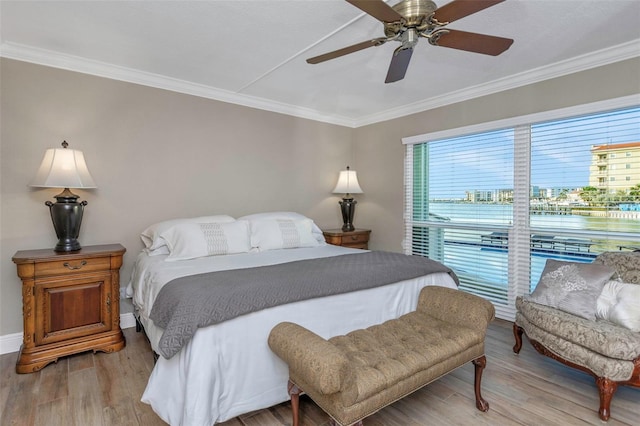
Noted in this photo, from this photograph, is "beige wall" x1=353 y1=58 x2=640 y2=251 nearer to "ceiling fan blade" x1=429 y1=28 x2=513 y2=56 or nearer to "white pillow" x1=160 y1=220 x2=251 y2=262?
"ceiling fan blade" x1=429 y1=28 x2=513 y2=56

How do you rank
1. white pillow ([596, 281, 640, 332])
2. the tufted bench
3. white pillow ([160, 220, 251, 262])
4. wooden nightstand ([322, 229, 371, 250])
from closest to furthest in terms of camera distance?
the tufted bench → white pillow ([596, 281, 640, 332]) → white pillow ([160, 220, 251, 262]) → wooden nightstand ([322, 229, 371, 250])

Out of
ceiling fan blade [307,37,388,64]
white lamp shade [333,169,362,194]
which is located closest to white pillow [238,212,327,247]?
white lamp shade [333,169,362,194]

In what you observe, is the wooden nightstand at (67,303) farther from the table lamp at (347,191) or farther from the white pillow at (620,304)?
the white pillow at (620,304)

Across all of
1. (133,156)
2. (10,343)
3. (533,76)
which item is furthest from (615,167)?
(10,343)

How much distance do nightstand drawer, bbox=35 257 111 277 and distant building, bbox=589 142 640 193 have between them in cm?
428

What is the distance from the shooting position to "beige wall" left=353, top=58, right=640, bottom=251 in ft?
9.11

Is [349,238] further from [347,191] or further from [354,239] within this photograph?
[347,191]

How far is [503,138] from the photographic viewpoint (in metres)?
3.47

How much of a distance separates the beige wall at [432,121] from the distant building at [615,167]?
437 mm

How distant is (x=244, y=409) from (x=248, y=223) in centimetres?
188

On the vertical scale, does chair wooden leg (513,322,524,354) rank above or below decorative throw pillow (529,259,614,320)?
below

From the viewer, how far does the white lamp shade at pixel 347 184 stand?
4605 mm

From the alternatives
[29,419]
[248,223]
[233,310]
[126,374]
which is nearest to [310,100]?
[248,223]

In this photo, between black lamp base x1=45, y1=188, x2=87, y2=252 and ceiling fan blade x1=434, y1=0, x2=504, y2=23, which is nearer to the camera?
ceiling fan blade x1=434, y1=0, x2=504, y2=23
